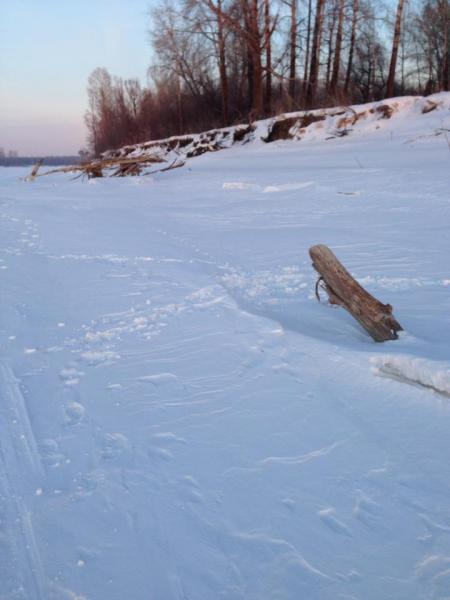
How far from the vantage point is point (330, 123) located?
15109mm

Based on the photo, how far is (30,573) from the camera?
158cm

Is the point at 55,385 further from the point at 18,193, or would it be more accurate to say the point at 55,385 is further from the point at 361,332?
the point at 18,193

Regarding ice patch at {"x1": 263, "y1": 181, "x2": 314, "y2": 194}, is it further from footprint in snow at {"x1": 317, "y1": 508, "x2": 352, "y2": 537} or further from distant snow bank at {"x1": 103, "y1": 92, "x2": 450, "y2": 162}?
footprint in snow at {"x1": 317, "y1": 508, "x2": 352, "y2": 537}

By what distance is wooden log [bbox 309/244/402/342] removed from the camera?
322 cm

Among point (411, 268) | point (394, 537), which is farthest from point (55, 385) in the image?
point (411, 268)

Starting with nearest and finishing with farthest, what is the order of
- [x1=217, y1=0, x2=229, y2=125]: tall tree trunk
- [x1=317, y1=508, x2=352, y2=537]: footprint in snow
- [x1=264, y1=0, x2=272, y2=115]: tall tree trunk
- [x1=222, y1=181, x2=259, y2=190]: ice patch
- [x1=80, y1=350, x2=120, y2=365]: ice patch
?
[x1=317, y1=508, x2=352, y2=537]: footprint in snow → [x1=80, y1=350, x2=120, y2=365]: ice patch → [x1=222, y1=181, x2=259, y2=190]: ice patch → [x1=264, y1=0, x2=272, y2=115]: tall tree trunk → [x1=217, y1=0, x2=229, y2=125]: tall tree trunk

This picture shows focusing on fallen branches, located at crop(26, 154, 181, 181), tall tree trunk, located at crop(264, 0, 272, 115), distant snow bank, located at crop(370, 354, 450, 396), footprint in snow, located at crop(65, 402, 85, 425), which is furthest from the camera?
tall tree trunk, located at crop(264, 0, 272, 115)

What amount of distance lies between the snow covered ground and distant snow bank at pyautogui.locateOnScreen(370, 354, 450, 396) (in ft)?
0.03

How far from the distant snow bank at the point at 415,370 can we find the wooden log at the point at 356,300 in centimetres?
39

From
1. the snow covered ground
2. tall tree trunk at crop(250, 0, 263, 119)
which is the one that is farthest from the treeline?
the snow covered ground

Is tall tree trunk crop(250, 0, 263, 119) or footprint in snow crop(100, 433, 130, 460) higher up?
tall tree trunk crop(250, 0, 263, 119)

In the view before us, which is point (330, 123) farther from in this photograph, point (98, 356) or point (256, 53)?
point (98, 356)

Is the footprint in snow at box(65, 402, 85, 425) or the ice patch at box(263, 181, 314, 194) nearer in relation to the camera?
the footprint in snow at box(65, 402, 85, 425)

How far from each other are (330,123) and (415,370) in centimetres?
1390
